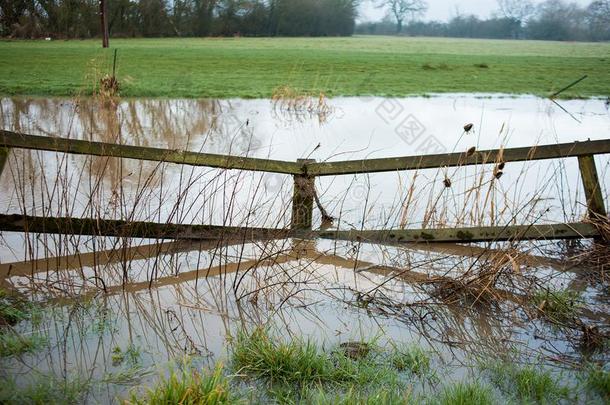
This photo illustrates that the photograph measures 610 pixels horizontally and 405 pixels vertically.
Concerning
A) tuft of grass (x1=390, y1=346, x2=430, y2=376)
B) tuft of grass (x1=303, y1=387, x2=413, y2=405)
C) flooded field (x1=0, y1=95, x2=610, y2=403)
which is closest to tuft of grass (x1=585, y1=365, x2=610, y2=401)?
flooded field (x1=0, y1=95, x2=610, y2=403)

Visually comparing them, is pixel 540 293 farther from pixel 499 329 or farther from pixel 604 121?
pixel 604 121

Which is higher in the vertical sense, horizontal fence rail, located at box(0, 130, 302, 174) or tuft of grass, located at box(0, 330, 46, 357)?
horizontal fence rail, located at box(0, 130, 302, 174)

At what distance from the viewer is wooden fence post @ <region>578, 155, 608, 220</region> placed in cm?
553

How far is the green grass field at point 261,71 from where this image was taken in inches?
768

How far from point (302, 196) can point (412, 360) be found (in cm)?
245

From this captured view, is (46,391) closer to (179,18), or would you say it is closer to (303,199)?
(303,199)

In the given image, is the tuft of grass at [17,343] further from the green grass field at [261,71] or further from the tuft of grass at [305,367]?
the green grass field at [261,71]

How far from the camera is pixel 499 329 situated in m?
4.04

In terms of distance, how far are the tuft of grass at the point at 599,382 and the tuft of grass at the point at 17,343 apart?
3078 millimetres

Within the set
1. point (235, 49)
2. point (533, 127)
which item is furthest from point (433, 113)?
point (235, 49)

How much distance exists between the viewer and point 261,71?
27.0 meters

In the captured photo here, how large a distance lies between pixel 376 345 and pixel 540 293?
5.25 ft

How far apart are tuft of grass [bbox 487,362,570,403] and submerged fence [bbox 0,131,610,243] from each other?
185 centimetres

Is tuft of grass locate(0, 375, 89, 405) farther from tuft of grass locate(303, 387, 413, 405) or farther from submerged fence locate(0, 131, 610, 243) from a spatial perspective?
submerged fence locate(0, 131, 610, 243)
